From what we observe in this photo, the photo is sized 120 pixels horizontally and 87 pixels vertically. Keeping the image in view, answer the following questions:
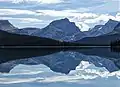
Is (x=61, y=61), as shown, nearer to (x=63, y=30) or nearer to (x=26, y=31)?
(x=26, y=31)

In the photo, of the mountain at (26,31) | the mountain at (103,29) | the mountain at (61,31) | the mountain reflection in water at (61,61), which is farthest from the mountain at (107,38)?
the mountain reflection in water at (61,61)

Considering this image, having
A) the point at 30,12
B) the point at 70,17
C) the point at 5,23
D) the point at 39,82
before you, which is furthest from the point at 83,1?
the point at 39,82

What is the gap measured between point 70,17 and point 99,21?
1131 millimetres

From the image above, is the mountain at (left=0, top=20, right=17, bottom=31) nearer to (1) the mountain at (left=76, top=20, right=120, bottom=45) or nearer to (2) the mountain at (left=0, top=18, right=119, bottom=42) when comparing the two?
(2) the mountain at (left=0, top=18, right=119, bottom=42)

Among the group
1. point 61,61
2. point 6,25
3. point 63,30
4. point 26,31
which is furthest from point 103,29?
point 61,61

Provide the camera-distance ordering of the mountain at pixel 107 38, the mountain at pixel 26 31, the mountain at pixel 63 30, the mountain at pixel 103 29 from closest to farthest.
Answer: the mountain at pixel 26 31, the mountain at pixel 63 30, the mountain at pixel 103 29, the mountain at pixel 107 38

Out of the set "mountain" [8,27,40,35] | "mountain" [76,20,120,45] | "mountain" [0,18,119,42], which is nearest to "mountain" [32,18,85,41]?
"mountain" [0,18,119,42]

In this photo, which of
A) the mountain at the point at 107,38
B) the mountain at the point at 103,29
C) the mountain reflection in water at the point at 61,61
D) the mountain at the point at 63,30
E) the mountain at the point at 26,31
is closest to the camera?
the mountain reflection in water at the point at 61,61

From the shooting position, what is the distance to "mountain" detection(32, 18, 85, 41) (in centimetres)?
1291

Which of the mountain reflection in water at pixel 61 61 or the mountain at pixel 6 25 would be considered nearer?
the mountain reflection in water at pixel 61 61

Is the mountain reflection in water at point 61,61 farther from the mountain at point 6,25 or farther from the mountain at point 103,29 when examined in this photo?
the mountain at point 103,29

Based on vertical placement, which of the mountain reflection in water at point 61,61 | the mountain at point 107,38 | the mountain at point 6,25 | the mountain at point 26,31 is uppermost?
the mountain reflection in water at point 61,61

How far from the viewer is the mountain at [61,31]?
12914 mm

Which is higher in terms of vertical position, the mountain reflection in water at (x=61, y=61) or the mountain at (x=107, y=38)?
the mountain reflection in water at (x=61, y=61)
